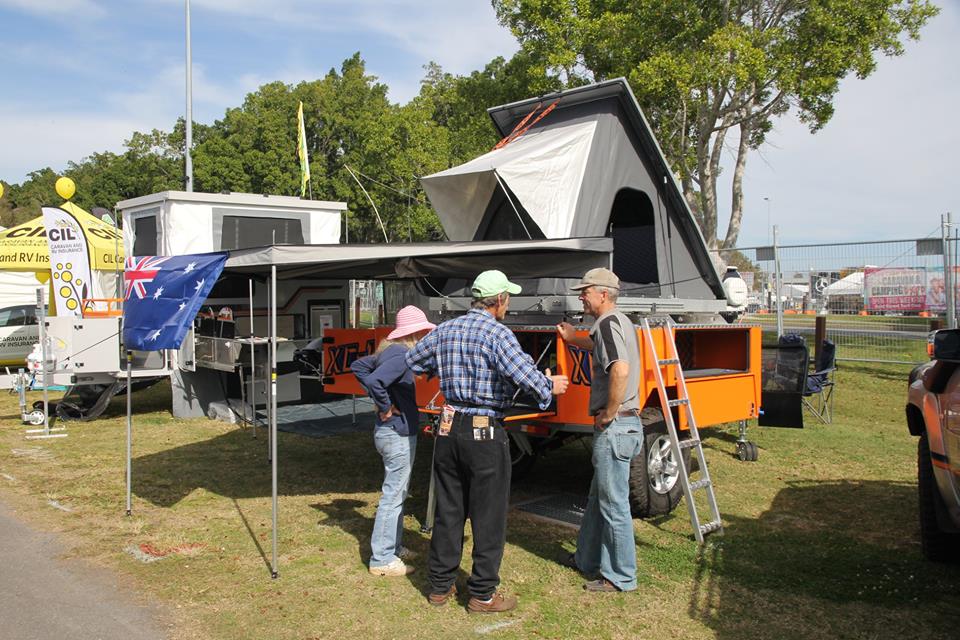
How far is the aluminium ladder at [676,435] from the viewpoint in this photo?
5426 millimetres

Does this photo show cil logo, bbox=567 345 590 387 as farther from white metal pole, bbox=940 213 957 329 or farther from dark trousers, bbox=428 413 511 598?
white metal pole, bbox=940 213 957 329

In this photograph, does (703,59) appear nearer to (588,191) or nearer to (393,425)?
(588,191)

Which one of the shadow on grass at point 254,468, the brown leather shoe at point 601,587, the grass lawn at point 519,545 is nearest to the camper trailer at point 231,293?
the shadow on grass at point 254,468

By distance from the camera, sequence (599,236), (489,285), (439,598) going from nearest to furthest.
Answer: (439,598) < (489,285) < (599,236)

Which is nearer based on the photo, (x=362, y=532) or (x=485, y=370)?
(x=485, y=370)

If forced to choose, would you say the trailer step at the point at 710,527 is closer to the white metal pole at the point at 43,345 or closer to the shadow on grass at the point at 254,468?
the shadow on grass at the point at 254,468

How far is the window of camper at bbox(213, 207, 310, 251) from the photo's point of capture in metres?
11.5

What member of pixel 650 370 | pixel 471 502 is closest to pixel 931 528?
pixel 650 370

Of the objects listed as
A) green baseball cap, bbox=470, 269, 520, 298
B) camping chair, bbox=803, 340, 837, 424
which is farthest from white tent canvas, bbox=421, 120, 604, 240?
camping chair, bbox=803, 340, 837, 424

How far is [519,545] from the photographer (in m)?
5.57

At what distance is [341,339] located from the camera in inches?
303

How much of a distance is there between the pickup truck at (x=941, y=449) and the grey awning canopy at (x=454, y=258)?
7.84ft

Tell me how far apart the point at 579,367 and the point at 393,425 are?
55.2 inches

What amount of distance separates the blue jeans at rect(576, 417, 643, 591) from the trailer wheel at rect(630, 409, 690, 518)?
97 centimetres
